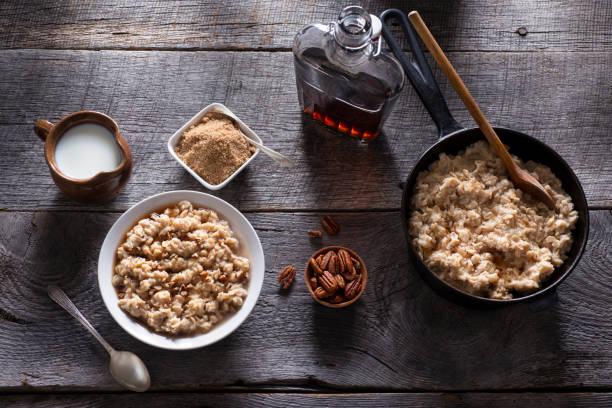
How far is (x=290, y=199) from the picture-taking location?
5.63 ft

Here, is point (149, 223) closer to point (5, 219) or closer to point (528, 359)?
point (5, 219)

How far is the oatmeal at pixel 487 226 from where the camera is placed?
146 cm

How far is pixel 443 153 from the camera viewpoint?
1577 millimetres

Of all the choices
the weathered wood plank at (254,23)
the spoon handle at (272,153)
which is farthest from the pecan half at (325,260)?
the weathered wood plank at (254,23)

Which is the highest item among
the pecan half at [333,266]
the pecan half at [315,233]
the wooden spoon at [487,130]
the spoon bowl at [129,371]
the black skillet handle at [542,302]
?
the wooden spoon at [487,130]

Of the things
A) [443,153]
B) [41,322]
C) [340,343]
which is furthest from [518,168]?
[41,322]

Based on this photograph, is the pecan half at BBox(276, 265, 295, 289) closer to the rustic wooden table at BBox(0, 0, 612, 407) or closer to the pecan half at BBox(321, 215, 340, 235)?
the rustic wooden table at BBox(0, 0, 612, 407)

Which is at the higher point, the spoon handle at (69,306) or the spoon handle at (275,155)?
the spoon handle at (275,155)

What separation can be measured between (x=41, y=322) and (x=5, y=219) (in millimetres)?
345

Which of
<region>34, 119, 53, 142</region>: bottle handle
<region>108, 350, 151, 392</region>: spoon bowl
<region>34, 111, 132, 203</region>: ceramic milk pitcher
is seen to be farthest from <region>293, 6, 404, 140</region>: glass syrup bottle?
<region>108, 350, 151, 392</region>: spoon bowl

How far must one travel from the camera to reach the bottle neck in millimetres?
1403

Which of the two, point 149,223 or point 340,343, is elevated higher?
point 149,223

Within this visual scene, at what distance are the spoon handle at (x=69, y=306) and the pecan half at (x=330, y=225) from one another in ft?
2.37

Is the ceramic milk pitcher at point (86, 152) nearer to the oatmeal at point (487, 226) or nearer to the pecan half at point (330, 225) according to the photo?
the pecan half at point (330, 225)
